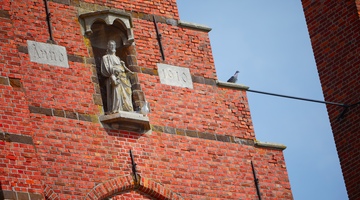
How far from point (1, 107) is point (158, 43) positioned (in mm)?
4444

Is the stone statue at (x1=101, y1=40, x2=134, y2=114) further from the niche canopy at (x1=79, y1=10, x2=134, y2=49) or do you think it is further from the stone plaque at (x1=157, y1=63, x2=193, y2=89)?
the stone plaque at (x1=157, y1=63, x2=193, y2=89)

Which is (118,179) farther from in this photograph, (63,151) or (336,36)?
(336,36)

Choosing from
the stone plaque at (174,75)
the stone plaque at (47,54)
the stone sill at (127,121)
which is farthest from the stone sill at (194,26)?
the stone plaque at (47,54)

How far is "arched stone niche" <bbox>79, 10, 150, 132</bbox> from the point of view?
25094 mm

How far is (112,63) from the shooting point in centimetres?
2545

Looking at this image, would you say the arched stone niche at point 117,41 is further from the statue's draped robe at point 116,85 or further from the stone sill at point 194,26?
the stone sill at point 194,26

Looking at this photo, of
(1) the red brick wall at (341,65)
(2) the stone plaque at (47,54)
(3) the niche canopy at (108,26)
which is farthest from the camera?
(1) the red brick wall at (341,65)

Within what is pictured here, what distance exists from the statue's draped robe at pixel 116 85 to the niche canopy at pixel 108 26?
54 cm

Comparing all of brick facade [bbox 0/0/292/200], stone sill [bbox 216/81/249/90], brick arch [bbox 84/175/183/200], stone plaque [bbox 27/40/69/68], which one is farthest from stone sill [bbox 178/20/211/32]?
brick arch [bbox 84/175/183/200]

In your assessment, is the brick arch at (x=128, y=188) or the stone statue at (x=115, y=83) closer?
the brick arch at (x=128, y=188)

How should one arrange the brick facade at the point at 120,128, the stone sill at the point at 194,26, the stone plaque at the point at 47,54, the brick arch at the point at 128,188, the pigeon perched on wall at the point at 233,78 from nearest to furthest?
the brick facade at the point at 120,128
the brick arch at the point at 128,188
the stone plaque at the point at 47,54
the stone sill at the point at 194,26
the pigeon perched on wall at the point at 233,78

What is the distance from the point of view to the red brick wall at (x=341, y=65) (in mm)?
27828

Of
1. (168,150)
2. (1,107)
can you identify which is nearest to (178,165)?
(168,150)

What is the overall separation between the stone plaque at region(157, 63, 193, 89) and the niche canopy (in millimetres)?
790
